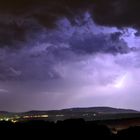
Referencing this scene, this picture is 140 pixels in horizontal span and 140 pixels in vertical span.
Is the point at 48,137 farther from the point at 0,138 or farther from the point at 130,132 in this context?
Answer: the point at 130,132

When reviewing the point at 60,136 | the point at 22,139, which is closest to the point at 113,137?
the point at 60,136

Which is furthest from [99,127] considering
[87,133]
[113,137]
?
[113,137]

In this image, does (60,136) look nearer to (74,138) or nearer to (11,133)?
(74,138)

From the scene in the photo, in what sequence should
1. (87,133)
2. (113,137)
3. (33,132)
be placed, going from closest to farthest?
(113,137) < (87,133) < (33,132)

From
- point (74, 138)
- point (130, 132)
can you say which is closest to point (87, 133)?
point (74, 138)

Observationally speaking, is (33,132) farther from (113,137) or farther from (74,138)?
(113,137)

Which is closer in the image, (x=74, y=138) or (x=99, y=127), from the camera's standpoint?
(x=74, y=138)

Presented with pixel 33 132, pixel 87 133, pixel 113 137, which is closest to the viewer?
pixel 113 137

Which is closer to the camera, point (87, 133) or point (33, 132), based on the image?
point (87, 133)
